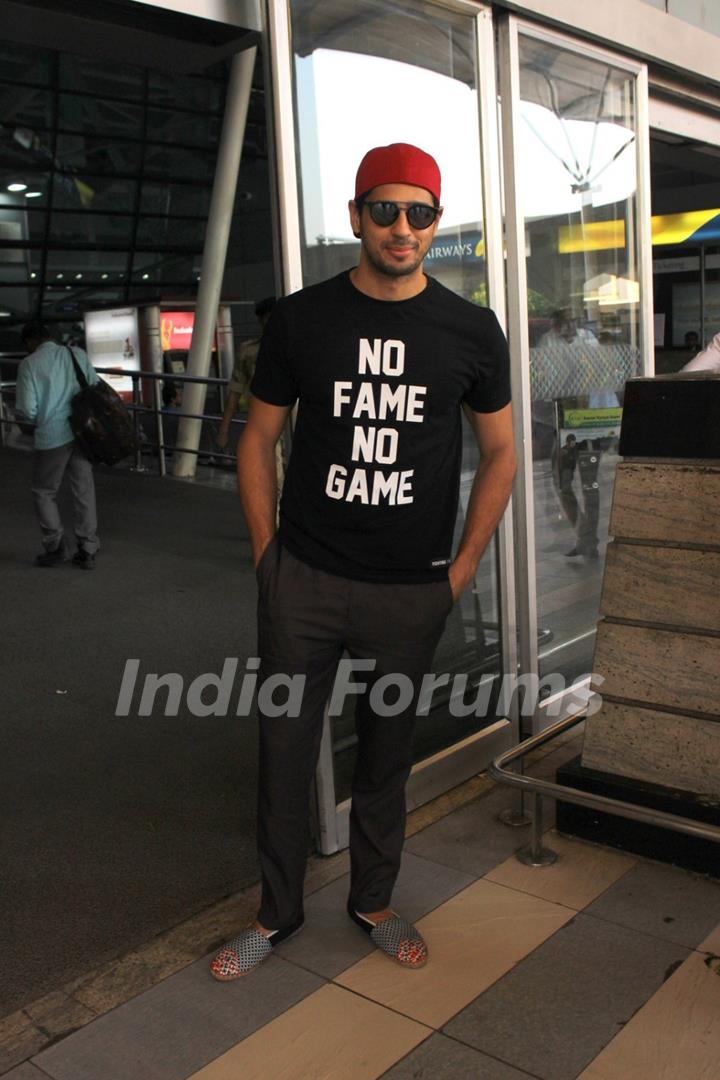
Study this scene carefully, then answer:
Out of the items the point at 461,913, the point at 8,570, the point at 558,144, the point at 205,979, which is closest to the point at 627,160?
the point at 558,144

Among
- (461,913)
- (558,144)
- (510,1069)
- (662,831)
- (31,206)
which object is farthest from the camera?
(31,206)

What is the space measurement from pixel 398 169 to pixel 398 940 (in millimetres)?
1988

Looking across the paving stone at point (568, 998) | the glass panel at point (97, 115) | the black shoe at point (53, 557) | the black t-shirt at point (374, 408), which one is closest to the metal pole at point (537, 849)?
the paving stone at point (568, 998)

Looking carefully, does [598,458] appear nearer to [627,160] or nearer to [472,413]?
[627,160]

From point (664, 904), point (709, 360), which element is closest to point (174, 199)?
point (709, 360)

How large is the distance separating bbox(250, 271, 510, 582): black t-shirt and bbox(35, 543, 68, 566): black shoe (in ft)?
17.9

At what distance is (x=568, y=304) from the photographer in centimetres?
457

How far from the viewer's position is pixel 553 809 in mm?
3863

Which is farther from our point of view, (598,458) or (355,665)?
(598,458)

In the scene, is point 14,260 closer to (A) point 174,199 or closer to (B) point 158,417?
(A) point 174,199

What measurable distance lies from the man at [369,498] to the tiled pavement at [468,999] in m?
0.13

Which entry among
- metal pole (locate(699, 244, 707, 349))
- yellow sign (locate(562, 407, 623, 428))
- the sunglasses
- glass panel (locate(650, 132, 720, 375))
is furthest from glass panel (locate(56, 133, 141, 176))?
the sunglasses

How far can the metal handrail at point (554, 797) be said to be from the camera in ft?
9.90

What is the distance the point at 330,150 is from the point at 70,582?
15.1ft
